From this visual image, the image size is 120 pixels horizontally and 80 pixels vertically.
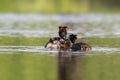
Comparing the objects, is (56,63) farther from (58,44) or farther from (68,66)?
(58,44)

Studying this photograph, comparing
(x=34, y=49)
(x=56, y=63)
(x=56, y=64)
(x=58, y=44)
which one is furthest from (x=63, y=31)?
(x=56, y=64)

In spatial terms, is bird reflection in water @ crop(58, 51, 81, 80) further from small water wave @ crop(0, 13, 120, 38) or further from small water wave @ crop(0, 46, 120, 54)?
small water wave @ crop(0, 13, 120, 38)

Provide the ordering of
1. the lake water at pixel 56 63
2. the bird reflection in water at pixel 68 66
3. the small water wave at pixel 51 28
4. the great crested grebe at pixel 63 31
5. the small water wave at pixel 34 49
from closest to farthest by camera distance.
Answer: the bird reflection in water at pixel 68 66 < the lake water at pixel 56 63 < the great crested grebe at pixel 63 31 < the small water wave at pixel 34 49 < the small water wave at pixel 51 28

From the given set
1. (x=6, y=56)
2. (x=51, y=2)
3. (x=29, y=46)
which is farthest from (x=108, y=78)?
(x=51, y=2)

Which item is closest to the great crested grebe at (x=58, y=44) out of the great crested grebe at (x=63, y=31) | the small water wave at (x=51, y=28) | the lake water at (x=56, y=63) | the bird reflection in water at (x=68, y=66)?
the great crested grebe at (x=63, y=31)

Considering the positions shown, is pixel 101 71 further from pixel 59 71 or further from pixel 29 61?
pixel 29 61

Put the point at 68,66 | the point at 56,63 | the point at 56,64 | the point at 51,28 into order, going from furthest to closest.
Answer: the point at 51,28
the point at 56,63
the point at 56,64
the point at 68,66

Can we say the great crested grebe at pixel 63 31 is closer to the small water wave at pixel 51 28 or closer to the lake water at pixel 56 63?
the lake water at pixel 56 63

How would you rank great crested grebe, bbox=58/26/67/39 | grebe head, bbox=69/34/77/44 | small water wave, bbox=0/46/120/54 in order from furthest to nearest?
grebe head, bbox=69/34/77/44
small water wave, bbox=0/46/120/54
great crested grebe, bbox=58/26/67/39

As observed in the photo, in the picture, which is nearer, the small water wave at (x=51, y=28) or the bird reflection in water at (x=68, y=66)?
the bird reflection in water at (x=68, y=66)

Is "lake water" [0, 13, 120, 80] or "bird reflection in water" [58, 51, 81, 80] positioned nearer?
"bird reflection in water" [58, 51, 81, 80]

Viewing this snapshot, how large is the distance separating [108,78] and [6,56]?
639 cm

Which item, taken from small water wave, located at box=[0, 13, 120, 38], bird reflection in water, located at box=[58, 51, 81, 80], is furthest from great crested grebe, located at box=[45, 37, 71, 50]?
small water wave, located at box=[0, 13, 120, 38]

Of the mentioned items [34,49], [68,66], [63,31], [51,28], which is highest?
[51,28]
